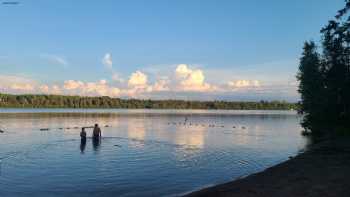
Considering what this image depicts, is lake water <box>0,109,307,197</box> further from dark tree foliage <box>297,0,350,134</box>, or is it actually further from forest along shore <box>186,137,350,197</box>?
dark tree foliage <box>297,0,350,134</box>

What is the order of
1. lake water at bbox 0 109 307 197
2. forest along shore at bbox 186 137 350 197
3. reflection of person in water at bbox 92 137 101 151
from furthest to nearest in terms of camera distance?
reflection of person in water at bbox 92 137 101 151
lake water at bbox 0 109 307 197
forest along shore at bbox 186 137 350 197

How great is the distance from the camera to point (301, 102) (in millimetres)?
70812

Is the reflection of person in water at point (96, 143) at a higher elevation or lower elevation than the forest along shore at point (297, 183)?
lower

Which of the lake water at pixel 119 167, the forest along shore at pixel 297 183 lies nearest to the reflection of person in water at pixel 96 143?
the lake water at pixel 119 167

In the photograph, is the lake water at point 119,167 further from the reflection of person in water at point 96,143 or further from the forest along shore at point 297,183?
the forest along shore at point 297,183

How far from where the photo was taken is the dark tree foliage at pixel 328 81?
164 feet

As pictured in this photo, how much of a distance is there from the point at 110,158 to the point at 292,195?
22393 mm

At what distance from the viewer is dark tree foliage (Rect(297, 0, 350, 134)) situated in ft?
164

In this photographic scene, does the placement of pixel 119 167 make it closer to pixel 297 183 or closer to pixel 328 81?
pixel 297 183

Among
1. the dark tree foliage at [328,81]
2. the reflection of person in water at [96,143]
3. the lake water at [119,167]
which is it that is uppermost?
the dark tree foliage at [328,81]

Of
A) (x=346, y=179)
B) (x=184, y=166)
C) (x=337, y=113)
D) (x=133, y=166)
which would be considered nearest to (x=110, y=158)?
(x=133, y=166)

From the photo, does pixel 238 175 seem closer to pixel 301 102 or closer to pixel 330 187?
pixel 330 187

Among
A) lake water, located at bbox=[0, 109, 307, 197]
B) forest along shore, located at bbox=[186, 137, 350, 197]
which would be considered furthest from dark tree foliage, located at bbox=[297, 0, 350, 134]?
forest along shore, located at bbox=[186, 137, 350, 197]

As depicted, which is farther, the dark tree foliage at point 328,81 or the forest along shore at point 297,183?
the dark tree foliage at point 328,81
